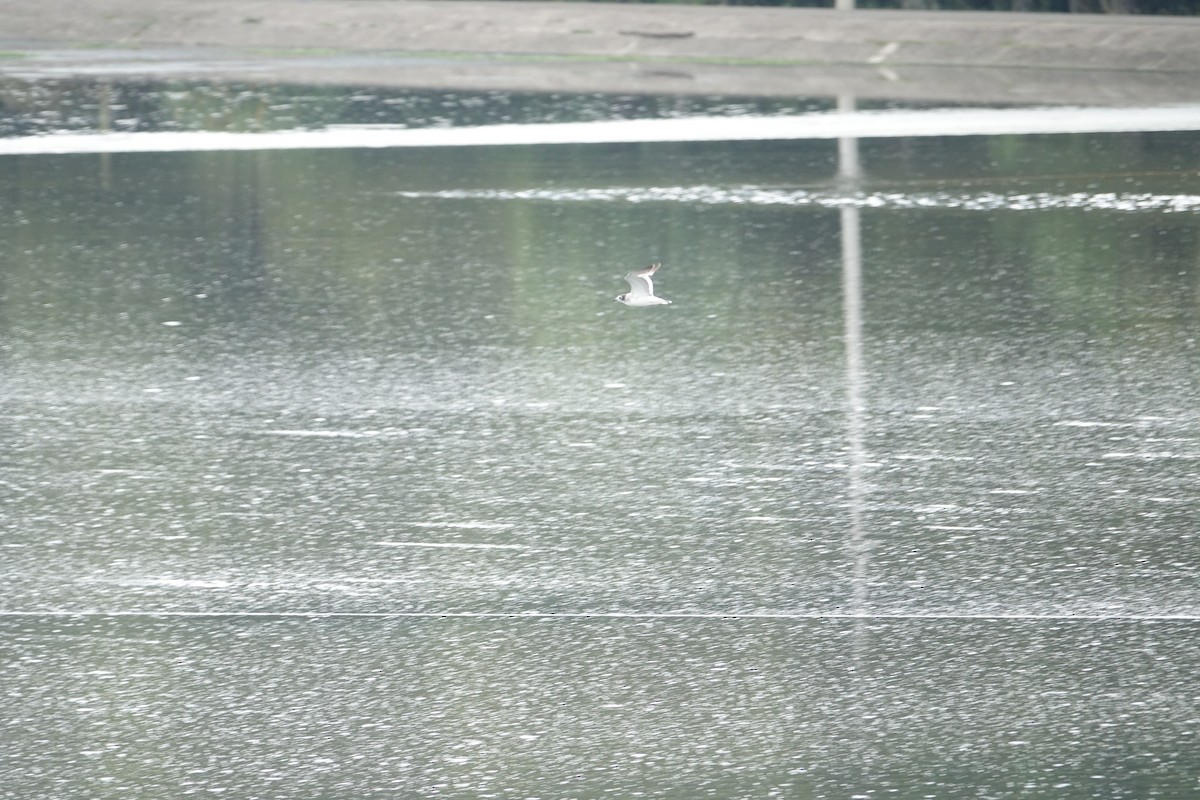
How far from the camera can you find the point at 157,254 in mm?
8047

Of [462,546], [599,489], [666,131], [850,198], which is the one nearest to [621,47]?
[666,131]

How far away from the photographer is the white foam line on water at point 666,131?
1064 cm

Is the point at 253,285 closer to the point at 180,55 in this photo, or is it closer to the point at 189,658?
the point at 189,658

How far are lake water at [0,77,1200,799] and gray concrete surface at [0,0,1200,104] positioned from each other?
3772mm

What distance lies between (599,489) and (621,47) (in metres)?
9.85

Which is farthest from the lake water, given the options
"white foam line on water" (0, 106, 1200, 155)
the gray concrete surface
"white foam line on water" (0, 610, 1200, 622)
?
the gray concrete surface

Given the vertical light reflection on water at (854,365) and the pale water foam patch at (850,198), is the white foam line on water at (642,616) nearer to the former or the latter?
the vertical light reflection on water at (854,365)

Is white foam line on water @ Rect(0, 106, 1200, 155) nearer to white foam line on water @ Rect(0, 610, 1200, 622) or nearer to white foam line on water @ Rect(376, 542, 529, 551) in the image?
white foam line on water @ Rect(376, 542, 529, 551)

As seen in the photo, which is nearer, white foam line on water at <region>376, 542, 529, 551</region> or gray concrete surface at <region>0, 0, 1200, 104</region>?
white foam line on water at <region>376, 542, 529, 551</region>

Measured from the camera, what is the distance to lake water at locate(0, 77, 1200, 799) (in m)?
3.85

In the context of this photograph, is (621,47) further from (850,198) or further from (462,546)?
(462,546)

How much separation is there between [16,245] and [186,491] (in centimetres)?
331

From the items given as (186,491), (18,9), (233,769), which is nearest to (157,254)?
(186,491)

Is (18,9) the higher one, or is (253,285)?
(18,9)
